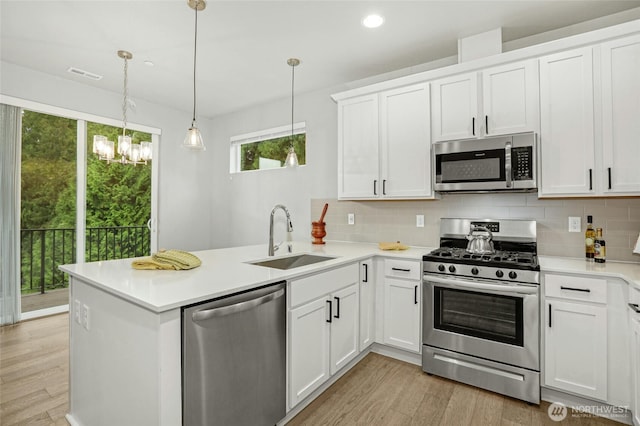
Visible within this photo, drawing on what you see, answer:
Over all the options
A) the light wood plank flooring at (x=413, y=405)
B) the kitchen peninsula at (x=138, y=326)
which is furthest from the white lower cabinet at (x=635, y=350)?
the light wood plank flooring at (x=413, y=405)

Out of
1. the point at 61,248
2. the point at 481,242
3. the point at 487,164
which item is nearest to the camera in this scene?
the point at 487,164

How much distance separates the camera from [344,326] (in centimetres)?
242

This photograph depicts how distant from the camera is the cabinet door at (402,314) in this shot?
103 inches

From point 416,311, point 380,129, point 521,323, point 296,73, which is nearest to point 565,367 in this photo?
point 521,323

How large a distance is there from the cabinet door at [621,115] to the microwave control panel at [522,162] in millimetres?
424

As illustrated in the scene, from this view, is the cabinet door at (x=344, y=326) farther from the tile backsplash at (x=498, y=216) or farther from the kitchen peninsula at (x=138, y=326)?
the tile backsplash at (x=498, y=216)

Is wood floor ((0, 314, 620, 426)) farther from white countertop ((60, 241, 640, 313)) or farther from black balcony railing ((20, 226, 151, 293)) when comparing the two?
black balcony railing ((20, 226, 151, 293))

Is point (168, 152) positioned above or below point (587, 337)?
above

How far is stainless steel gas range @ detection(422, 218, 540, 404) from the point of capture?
2.16 meters

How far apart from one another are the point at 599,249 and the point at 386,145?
1.82 metres

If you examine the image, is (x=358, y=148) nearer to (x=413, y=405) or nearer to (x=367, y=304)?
(x=367, y=304)

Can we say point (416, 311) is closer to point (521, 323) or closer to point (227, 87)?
point (521, 323)

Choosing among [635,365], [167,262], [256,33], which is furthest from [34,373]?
[635,365]

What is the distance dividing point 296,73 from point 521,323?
A: 123 inches
